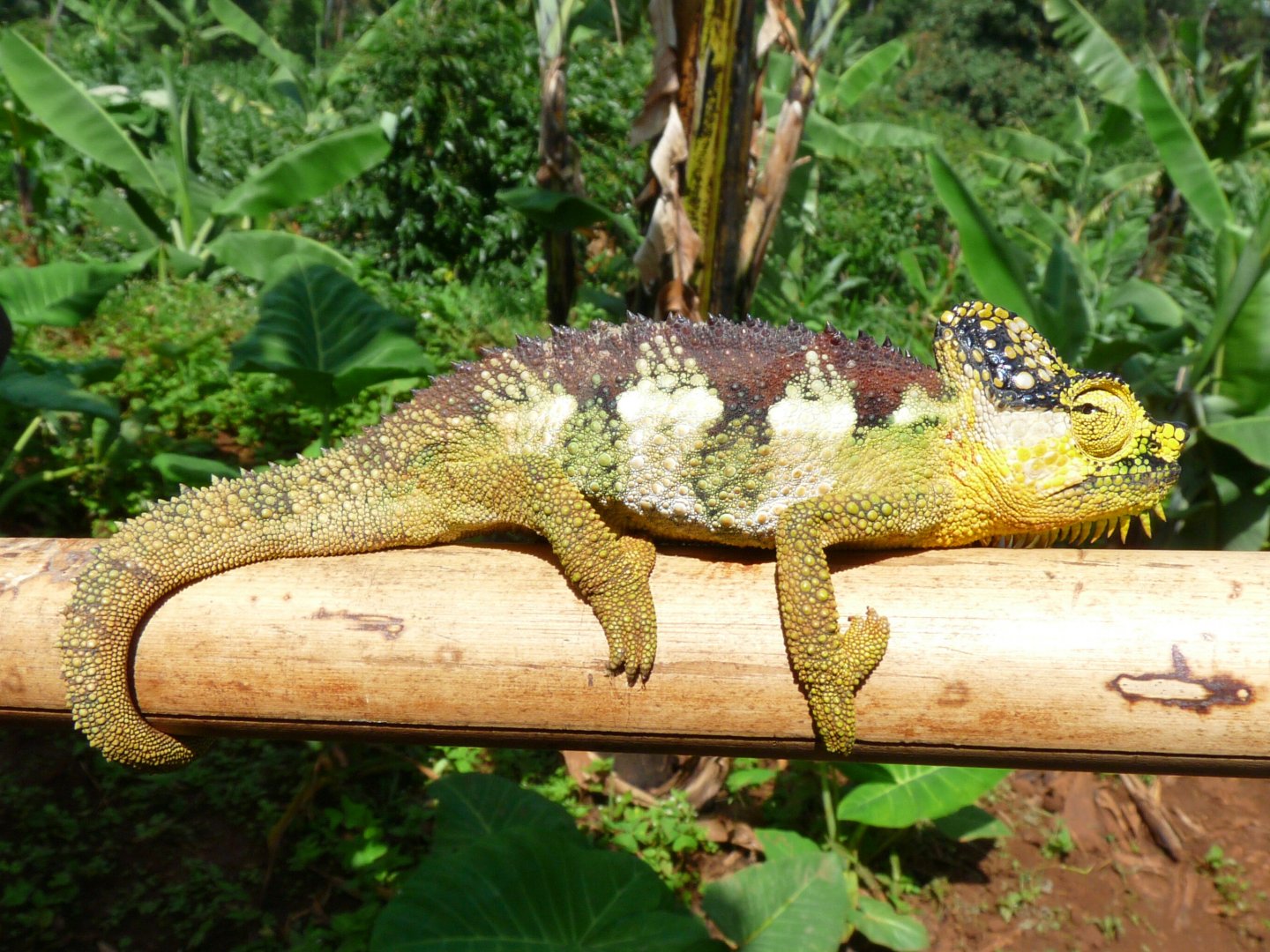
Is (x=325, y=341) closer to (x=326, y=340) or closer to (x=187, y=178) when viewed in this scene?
(x=326, y=340)

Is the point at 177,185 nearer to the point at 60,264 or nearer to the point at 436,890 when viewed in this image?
the point at 60,264

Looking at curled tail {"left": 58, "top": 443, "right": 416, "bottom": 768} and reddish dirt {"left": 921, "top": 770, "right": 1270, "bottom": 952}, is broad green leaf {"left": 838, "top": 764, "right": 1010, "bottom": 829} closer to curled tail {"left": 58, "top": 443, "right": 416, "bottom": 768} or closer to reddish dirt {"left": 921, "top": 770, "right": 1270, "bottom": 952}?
reddish dirt {"left": 921, "top": 770, "right": 1270, "bottom": 952}

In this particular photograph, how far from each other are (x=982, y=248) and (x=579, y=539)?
8.60 feet

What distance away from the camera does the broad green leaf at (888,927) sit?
2.90 metres

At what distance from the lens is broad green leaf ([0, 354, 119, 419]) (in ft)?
9.89

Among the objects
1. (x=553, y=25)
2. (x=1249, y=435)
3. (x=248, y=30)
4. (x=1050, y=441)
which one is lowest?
(x=1249, y=435)

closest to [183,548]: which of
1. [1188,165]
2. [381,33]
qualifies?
[1188,165]

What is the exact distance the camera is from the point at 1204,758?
1388 mm

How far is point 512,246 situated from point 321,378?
4220 mm

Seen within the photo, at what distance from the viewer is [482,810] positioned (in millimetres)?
2660

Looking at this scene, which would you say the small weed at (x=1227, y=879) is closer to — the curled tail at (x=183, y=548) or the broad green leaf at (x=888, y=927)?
the broad green leaf at (x=888, y=927)

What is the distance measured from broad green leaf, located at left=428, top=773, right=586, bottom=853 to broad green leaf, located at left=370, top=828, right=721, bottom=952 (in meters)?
0.33

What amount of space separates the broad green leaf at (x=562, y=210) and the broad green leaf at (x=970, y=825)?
7.37 feet

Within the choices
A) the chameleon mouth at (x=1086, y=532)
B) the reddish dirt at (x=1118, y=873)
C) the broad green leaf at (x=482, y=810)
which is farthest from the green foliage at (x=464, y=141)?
the chameleon mouth at (x=1086, y=532)
